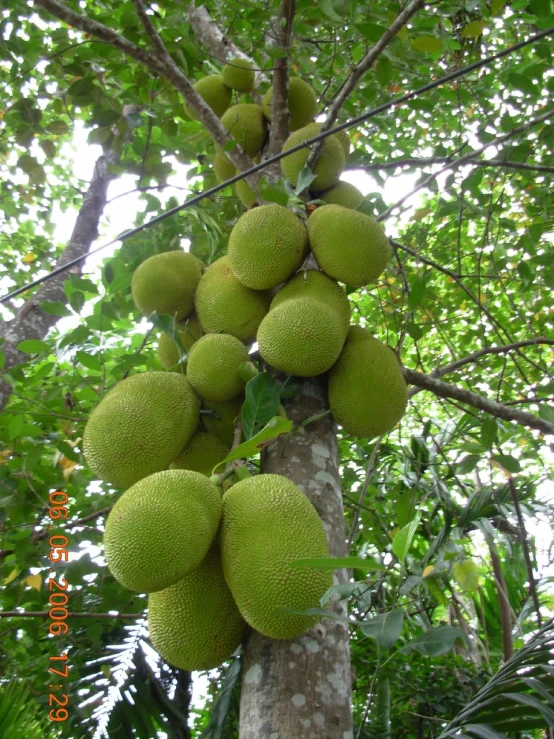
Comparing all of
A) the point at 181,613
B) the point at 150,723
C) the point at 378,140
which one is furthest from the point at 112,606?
the point at 378,140

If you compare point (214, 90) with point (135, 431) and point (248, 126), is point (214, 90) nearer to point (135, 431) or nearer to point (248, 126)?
point (248, 126)

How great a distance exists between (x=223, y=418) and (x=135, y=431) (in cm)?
32

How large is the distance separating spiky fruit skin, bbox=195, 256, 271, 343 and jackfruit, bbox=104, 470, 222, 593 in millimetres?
643

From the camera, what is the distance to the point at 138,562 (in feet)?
3.31

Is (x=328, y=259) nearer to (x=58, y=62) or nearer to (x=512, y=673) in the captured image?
(x=512, y=673)

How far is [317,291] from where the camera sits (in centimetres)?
161

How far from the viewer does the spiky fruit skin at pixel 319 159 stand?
1.94 m

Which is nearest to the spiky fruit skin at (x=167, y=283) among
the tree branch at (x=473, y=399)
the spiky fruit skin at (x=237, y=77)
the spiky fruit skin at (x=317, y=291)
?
the spiky fruit skin at (x=317, y=291)

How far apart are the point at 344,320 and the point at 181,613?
896 mm

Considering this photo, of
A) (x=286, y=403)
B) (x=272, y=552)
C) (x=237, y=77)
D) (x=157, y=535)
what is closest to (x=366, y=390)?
(x=286, y=403)

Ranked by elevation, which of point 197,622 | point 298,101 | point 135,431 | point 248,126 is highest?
point 298,101

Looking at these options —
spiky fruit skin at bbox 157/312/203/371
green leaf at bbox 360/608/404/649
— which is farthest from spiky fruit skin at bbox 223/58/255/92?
green leaf at bbox 360/608/404/649

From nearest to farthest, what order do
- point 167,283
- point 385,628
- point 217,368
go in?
point 385,628, point 217,368, point 167,283

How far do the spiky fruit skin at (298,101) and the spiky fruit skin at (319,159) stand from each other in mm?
294
